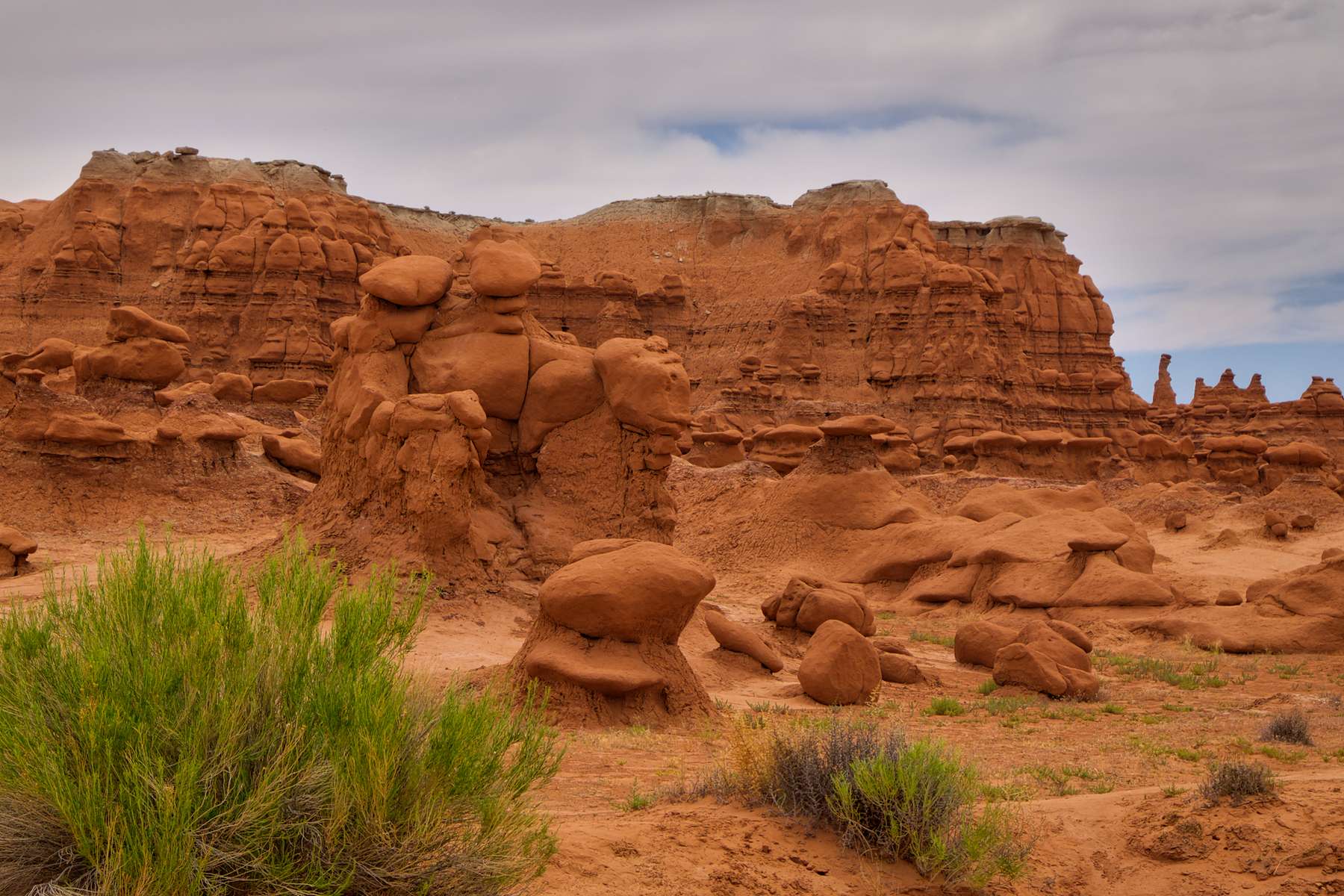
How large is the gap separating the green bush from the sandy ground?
665 millimetres

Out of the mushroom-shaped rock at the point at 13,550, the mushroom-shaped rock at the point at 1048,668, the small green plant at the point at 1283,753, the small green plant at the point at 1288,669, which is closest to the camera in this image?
the small green plant at the point at 1283,753

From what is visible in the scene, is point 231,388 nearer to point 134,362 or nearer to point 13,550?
point 134,362

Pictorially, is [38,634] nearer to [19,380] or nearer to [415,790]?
[415,790]

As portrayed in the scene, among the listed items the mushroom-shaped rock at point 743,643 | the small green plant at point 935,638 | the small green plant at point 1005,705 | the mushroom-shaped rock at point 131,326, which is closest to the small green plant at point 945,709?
the small green plant at point 1005,705

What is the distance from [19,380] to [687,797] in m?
18.1

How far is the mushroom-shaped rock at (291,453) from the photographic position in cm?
2253

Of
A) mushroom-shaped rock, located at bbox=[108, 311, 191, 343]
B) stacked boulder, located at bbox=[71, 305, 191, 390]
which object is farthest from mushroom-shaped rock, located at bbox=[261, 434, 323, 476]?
mushroom-shaped rock, located at bbox=[108, 311, 191, 343]

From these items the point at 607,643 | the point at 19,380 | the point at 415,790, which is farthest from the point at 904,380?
the point at 415,790

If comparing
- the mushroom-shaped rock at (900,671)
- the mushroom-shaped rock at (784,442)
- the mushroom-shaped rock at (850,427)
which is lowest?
the mushroom-shaped rock at (900,671)

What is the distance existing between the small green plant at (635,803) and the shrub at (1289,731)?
5.41 meters

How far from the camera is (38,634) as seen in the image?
414cm

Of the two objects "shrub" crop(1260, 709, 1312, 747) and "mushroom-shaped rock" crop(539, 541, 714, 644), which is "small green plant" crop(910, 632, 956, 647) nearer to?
"shrub" crop(1260, 709, 1312, 747)

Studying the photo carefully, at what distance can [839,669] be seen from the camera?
1068 centimetres

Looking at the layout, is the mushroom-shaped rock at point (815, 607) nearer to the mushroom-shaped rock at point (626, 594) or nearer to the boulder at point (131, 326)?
the mushroom-shaped rock at point (626, 594)
